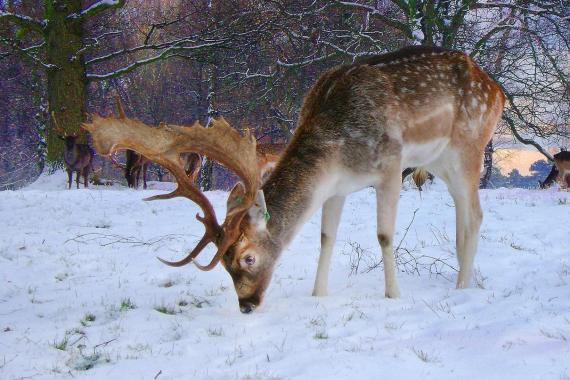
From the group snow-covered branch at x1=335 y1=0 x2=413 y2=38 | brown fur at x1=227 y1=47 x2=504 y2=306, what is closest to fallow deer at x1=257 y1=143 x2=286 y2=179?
snow-covered branch at x1=335 y1=0 x2=413 y2=38

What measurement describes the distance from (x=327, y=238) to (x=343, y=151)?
0.94 metres

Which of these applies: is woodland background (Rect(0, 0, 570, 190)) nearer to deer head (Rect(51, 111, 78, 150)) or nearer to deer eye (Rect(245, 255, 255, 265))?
deer head (Rect(51, 111, 78, 150))

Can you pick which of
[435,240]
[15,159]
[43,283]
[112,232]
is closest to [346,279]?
[435,240]

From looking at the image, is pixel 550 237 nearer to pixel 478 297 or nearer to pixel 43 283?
pixel 478 297

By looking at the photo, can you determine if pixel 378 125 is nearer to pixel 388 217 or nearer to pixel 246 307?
pixel 388 217

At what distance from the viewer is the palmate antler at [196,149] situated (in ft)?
13.5

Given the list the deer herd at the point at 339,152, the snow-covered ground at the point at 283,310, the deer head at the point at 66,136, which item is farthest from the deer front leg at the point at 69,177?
the deer herd at the point at 339,152

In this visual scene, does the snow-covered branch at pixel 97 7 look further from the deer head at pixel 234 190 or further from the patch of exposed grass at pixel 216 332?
the patch of exposed grass at pixel 216 332

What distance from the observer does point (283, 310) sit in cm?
477

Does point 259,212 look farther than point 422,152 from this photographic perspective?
No

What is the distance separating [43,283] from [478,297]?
4.02 meters

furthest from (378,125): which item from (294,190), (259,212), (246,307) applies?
(246,307)

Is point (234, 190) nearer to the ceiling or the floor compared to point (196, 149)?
nearer to the floor

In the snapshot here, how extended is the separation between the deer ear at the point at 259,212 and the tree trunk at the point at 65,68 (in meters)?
12.4
